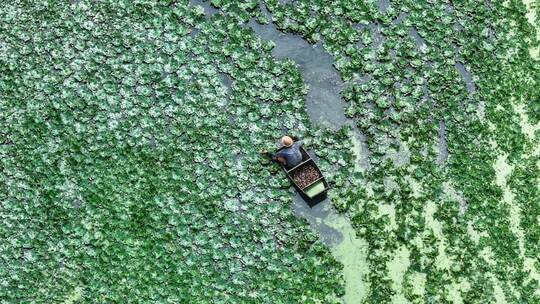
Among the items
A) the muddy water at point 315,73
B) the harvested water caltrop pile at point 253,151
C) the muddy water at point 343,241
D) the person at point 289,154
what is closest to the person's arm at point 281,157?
the person at point 289,154

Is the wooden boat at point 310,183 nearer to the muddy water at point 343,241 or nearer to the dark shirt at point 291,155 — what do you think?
the dark shirt at point 291,155

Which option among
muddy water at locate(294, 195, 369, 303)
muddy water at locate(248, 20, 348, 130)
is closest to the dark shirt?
muddy water at locate(294, 195, 369, 303)

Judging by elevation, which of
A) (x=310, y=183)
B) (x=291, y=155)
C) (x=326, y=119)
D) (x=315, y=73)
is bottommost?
(x=310, y=183)

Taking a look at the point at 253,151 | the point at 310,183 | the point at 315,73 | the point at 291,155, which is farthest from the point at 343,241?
the point at 315,73

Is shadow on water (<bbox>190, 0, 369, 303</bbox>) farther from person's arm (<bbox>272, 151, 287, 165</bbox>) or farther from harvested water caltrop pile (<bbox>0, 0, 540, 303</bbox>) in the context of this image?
person's arm (<bbox>272, 151, 287, 165</bbox>)

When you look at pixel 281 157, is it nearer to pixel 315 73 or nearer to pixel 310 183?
pixel 310 183

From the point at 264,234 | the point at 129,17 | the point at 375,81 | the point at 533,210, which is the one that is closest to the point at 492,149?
the point at 533,210

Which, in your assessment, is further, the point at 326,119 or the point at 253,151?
the point at 326,119
